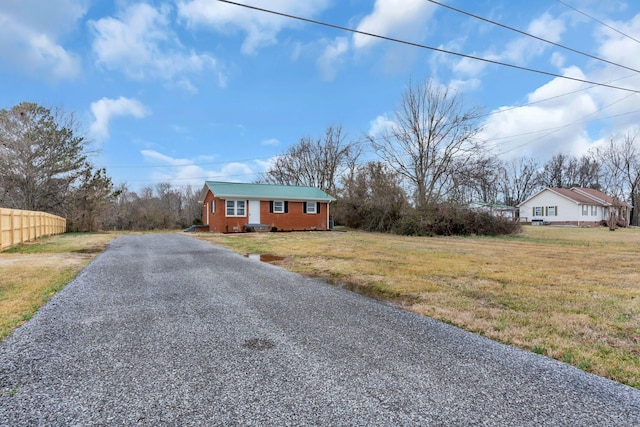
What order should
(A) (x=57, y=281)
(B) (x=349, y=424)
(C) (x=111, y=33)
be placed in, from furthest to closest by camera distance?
1. (C) (x=111, y=33)
2. (A) (x=57, y=281)
3. (B) (x=349, y=424)

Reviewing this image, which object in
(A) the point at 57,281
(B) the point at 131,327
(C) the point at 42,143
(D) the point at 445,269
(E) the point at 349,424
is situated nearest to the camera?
(E) the point at 349,424

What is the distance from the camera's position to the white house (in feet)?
111

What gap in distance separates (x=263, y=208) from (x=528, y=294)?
1693cm

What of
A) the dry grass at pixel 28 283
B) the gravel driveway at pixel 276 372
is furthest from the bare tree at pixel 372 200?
the gravel driveway at pixel 276 372

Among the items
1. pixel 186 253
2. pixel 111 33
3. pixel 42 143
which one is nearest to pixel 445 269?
pixel 186 253

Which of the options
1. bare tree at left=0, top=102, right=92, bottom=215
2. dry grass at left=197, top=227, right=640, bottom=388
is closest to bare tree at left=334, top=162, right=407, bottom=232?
dry grass at left=197, top=227, right=640, bottom=388

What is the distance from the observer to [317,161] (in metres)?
33.7

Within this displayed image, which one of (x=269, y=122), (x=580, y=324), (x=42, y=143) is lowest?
(x=580, y=324)

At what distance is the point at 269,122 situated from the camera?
2389 centimetres

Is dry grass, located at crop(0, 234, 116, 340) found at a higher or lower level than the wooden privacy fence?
lower

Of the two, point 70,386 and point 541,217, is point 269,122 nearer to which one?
point 70,386

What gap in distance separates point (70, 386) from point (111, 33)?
9.92 metres

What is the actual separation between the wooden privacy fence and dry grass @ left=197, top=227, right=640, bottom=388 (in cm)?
949

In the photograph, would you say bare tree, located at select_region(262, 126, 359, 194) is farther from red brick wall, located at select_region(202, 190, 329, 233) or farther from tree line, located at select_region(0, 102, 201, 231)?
tree line, located at select_region(0, 102, 201, 231)
